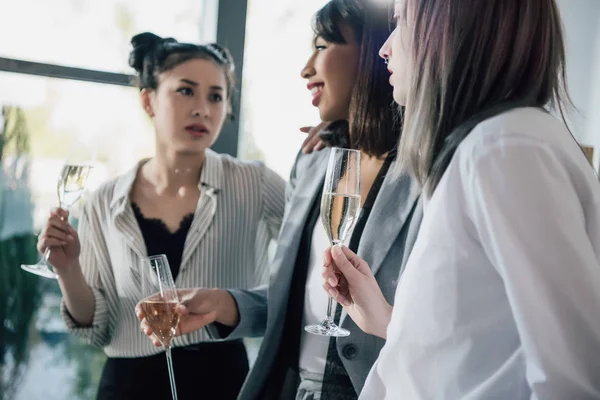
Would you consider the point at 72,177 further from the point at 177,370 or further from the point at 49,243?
the point at 177,370

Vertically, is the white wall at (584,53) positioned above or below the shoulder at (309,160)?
above

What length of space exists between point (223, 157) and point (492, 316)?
1.59m

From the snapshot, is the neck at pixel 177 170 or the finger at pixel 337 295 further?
the neck at pixel 177 170

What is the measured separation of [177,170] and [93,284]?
0.48 m

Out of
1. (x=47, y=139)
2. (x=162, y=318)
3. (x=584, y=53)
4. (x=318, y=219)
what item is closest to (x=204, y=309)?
(x=162, y=318)

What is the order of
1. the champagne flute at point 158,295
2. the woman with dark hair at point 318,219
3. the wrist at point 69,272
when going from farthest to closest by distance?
the wrist at point 69,272 → the woman with dark hair at point 318,219 → the champagne flute at point 158,295

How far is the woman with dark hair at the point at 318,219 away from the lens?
1.52 m

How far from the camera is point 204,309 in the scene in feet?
5.29

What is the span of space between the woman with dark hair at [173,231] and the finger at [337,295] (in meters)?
0.85

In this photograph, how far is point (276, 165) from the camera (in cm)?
281

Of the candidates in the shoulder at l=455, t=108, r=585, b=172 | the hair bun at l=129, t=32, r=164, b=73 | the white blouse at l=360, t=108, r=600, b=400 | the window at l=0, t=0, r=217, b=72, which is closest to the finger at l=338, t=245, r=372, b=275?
the white blouse at l=360, t=108, r=600, b=400

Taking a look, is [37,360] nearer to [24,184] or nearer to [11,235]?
[11,235]

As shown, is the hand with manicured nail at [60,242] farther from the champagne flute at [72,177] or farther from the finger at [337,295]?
the finger at [337,295]

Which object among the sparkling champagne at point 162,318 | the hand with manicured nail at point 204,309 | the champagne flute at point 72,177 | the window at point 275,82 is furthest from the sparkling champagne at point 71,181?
the window at point 275,82
